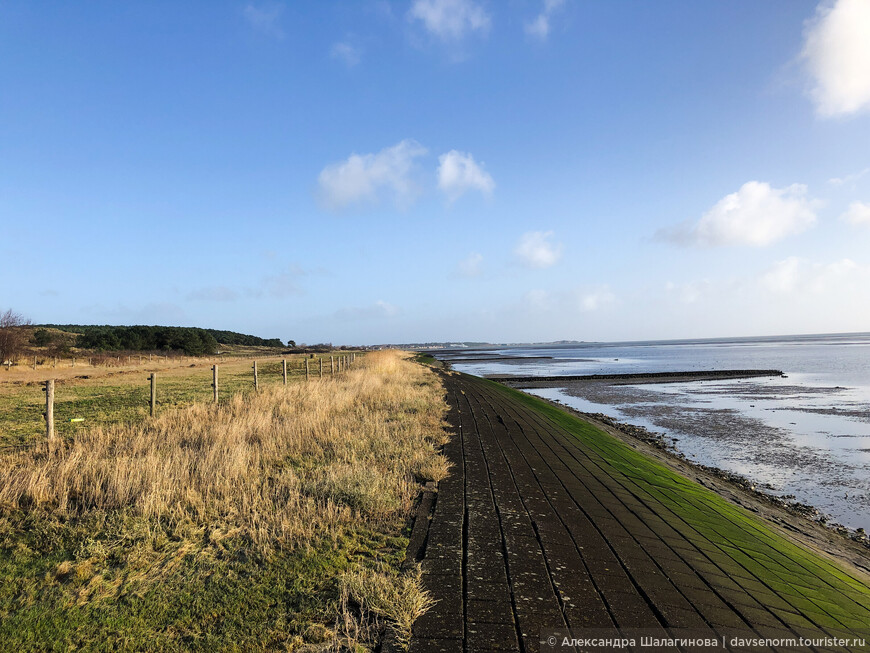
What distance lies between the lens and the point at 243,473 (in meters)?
7.50

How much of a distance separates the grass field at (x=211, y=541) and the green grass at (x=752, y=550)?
3.95 metres

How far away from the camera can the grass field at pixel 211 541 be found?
3.63m

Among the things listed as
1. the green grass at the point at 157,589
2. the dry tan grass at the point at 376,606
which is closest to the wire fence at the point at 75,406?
the green grass at the point at 157,589

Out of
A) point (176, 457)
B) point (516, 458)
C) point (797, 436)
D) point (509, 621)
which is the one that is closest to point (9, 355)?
point (176, 457)

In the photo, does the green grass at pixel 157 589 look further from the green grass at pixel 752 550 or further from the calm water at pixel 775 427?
the calm water at pixel 775 427

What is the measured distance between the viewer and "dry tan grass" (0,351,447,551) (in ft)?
19.3

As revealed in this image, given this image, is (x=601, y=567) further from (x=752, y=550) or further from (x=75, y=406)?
(x=75, y=406)

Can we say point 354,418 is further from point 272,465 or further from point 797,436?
point 797,436

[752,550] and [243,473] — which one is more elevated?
[243,473]

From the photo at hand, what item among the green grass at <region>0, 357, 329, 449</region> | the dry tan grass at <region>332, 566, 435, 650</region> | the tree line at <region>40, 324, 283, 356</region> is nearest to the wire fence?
the green grass at <region>0, 357, 329, 449</region>

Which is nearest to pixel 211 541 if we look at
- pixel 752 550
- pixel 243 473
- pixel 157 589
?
pixel 157 589

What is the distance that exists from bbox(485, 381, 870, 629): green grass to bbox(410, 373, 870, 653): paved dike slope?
1.1 inches

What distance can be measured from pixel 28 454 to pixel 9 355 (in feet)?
176

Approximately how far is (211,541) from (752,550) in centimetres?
712
